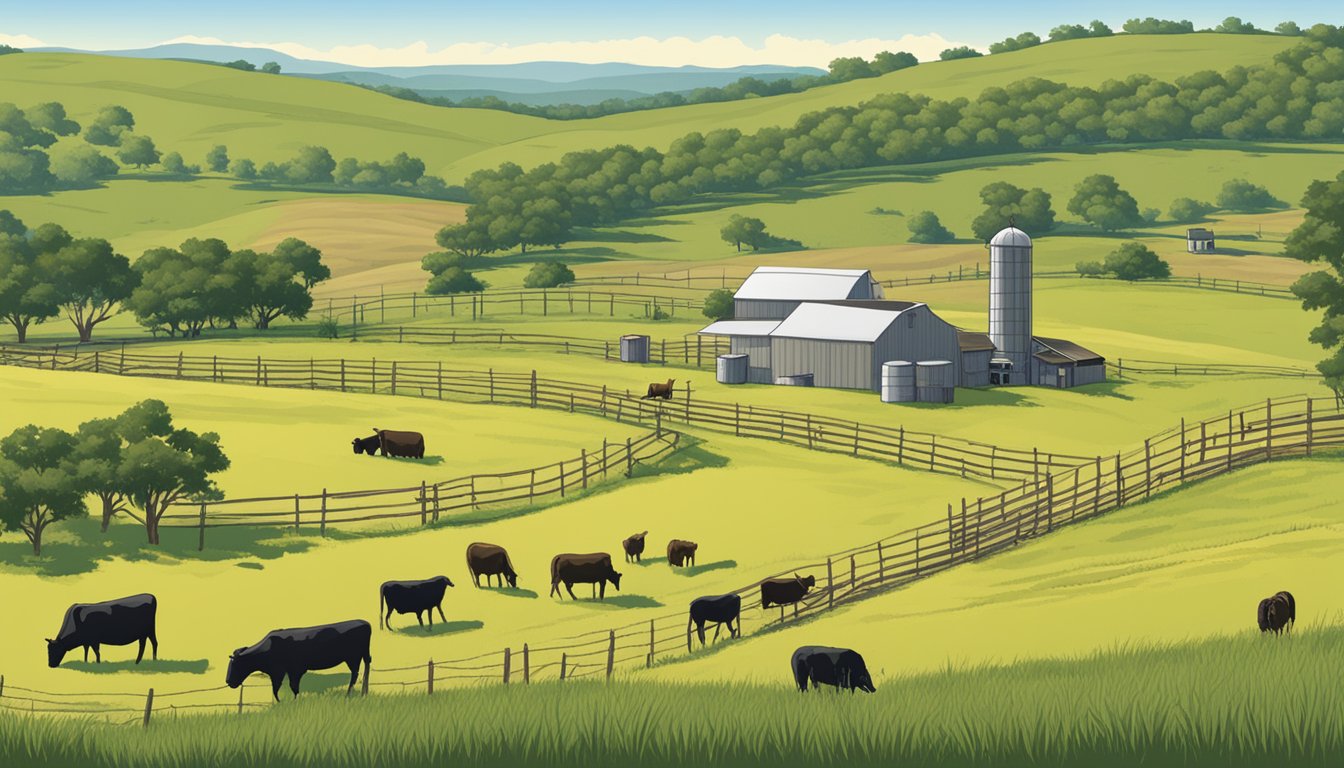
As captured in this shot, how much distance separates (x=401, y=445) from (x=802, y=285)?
1480 inches

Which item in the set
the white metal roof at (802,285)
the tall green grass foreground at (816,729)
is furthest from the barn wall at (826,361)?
the tall green grass foreground at (816,729)

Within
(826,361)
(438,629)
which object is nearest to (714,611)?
(438,629)

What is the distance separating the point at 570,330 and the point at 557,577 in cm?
5625

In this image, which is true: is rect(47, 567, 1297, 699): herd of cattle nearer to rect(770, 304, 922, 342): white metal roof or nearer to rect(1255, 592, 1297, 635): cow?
rect(1255, 592, 1297, 635): cow

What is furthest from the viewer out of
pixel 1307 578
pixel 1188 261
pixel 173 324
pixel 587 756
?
pixel 1188 261

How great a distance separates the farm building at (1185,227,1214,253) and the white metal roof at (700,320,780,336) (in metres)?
63.8

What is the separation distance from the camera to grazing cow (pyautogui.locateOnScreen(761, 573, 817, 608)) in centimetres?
4056

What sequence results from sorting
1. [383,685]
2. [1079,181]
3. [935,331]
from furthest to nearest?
[1079,181], [935,331], [383,685]

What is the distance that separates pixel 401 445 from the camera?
58.9 m

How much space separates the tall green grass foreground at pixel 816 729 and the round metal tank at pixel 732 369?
5630cm

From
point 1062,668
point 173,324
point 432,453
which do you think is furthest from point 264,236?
point 1062,668

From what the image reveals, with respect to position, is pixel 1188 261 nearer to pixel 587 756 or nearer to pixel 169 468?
pixel 169 468

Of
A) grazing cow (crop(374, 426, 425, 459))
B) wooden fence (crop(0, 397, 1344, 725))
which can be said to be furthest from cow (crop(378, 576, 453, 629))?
grazing cow (crop(374, 426, 425, 459))

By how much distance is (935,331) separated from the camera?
261 feet
